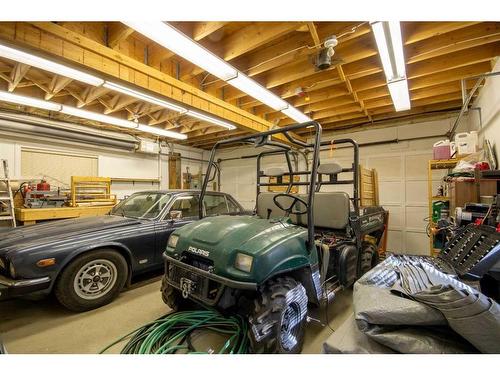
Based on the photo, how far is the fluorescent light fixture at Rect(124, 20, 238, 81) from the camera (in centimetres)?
216

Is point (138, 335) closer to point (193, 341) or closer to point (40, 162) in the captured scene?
point (193, 341)

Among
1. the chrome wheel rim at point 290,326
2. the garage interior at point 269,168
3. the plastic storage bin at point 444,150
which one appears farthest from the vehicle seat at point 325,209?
the plastic storage bin at point 444,150

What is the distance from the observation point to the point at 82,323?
8.02 ft

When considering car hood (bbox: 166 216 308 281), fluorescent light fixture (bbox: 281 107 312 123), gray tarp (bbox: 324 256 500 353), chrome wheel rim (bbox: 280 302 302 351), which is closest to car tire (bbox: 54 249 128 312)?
car hood (bbox: 166 216 308 281)

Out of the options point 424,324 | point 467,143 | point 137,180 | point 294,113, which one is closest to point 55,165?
point 137,180

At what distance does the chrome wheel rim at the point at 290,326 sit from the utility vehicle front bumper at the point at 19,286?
7.86 ft

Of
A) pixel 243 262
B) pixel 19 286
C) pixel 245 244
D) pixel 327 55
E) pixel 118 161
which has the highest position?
pixel 327 55

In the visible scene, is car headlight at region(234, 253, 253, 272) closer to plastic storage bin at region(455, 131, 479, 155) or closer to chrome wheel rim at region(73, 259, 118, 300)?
chrome wheel rim at region(73, 259, 118, 300)

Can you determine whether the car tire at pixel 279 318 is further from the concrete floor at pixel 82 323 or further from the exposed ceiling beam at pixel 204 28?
the exposed ceiling beam at pixel 204 28

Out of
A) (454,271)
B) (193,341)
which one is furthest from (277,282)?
(454,271)

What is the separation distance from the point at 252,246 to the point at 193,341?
3.92ft

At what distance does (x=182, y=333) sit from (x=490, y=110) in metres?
5.12

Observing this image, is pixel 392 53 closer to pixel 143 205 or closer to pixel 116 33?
pixel 116 33

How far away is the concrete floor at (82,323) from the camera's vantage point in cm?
212
